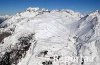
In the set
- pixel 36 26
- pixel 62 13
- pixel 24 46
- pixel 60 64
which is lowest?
pixel 60 64

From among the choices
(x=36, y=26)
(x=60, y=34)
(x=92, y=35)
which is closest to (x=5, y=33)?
(x=36, y=26)

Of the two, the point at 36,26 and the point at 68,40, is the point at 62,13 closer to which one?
the point at 36,26

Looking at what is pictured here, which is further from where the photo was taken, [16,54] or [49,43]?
[49,43]

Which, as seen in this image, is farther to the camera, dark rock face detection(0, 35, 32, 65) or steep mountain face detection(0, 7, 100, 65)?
dark rock face detection(0, 35, 32, 65)

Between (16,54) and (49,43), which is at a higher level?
(49,43)

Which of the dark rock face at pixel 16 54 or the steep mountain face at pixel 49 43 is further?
the dark rock face at pixel 16 54

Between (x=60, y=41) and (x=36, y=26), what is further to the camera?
(x=36, y=26)
